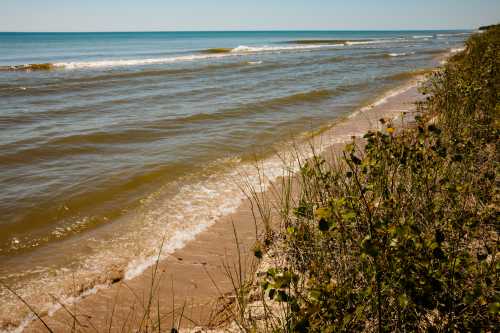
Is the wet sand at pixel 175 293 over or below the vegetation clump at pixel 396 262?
below

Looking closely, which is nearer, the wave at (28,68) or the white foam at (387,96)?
the white foam at (387,96)

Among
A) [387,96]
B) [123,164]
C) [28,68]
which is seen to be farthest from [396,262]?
[28,68]

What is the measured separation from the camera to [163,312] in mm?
3113

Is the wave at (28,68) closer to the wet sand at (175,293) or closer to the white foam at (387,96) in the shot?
the white foam at (387,96)

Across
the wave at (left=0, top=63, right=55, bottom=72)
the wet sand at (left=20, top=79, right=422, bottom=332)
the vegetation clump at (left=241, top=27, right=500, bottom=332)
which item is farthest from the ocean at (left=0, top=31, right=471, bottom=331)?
the wave at (left=0, top=63, right=55, bottom=72)

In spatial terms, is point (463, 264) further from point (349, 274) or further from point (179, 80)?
point (179, 80)

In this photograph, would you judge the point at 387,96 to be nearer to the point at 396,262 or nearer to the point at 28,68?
the point at 396,262

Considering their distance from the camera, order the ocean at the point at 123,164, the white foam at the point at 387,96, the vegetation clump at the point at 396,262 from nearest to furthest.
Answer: the vegetation clump at the point at 396,262
the ocean at the point at 123,164
the white foam at the point at 387,96

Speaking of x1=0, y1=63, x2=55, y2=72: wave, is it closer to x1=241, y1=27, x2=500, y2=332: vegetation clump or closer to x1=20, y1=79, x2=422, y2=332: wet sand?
x1=20, y1=79, x2=422, y2=332: wet sand

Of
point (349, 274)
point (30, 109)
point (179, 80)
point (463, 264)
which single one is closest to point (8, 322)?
point (349, 274)

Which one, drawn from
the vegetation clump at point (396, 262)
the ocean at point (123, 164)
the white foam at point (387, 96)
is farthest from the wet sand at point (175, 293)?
the white foam at point (387, 96)

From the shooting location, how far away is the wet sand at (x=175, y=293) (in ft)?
9.83

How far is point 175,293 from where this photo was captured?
333 centimetres

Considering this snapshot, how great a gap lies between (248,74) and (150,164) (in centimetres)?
1462
